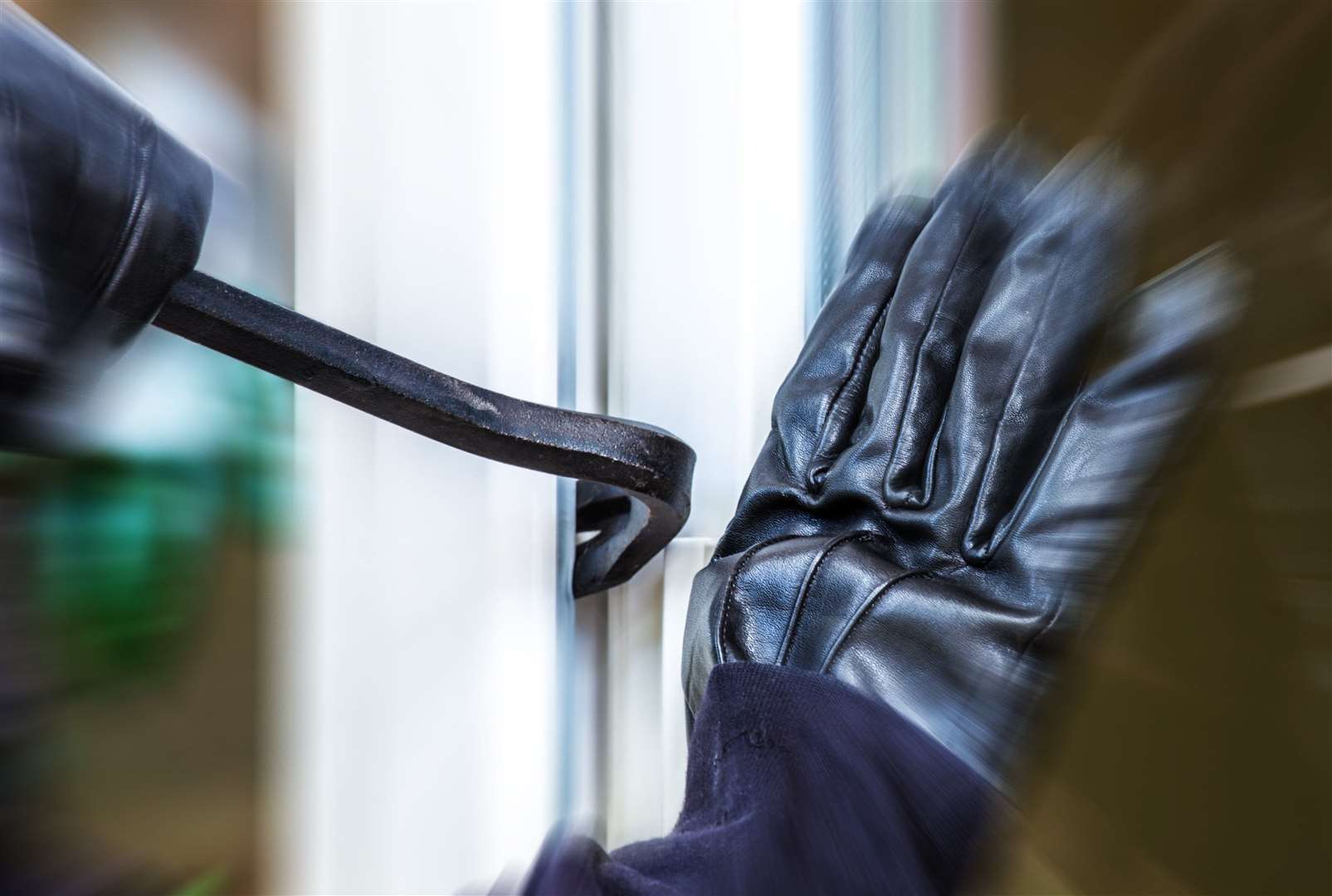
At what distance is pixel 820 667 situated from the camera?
45 centimetres

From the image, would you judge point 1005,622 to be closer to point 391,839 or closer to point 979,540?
point 979,540

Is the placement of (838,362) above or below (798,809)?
above

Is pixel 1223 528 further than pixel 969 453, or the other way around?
pixel 1223 528

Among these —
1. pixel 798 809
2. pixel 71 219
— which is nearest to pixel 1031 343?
pixel 798 809

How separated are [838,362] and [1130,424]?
0.68ft

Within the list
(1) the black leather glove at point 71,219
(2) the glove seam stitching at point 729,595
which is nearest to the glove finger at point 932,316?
(2) the glove seam stitching at point 729,595

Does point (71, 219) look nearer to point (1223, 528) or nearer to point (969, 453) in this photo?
point (969, 453)

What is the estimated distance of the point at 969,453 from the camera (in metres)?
0.50

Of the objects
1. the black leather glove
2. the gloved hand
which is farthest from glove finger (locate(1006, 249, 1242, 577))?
the black leather glove

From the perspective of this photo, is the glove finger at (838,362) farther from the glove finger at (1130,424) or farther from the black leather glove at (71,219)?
the black leather glove at (71,219)

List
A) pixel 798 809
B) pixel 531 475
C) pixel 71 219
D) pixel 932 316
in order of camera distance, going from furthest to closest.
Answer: pixel 932 316
pixel 531 475
pixel 798 809
pixel 71 219

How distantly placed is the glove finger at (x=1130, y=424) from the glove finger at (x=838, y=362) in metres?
0.15

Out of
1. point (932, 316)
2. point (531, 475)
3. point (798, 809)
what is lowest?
point (798, 809)

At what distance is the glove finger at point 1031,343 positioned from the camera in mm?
485
